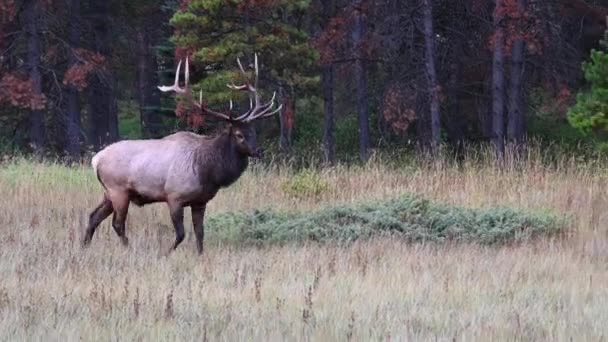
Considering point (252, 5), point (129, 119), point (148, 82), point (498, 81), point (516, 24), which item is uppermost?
point (252, 5)

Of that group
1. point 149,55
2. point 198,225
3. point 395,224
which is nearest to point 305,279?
point 198,225

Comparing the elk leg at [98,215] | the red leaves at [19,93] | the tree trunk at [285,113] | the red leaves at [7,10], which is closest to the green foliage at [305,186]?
the elk leg at [98,215]

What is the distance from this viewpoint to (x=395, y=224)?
40.6 feet

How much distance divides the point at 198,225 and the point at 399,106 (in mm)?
11744

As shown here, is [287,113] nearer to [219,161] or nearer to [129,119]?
[219,161]

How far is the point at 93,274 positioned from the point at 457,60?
16.8 metres

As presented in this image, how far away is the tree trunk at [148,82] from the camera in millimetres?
30797

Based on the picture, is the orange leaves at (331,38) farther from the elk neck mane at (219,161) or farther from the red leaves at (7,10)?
the elk neck mane at (219,161)


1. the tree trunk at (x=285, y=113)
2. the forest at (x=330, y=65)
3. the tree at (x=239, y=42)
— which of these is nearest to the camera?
the tree at (x=239, y=42)

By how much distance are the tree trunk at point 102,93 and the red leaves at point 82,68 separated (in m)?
1.09

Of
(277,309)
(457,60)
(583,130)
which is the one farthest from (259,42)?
(277,309)

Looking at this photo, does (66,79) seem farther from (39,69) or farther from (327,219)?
(327,219)

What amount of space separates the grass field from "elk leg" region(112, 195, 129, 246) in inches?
8.0

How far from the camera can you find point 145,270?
970 centimetres
